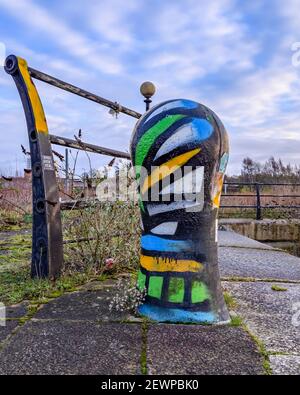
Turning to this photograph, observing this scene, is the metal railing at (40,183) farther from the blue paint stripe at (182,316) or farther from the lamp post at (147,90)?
the lamp post at (147,90)

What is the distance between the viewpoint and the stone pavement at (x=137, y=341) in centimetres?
145

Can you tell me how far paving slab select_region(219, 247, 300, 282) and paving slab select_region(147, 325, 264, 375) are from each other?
1.45 metres

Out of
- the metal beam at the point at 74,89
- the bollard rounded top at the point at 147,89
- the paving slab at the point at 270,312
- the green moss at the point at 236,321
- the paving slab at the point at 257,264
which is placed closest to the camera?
the paving slab at the point at 270,312

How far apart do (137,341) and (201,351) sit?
30 centimetres

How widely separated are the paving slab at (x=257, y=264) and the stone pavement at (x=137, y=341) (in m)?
0.77

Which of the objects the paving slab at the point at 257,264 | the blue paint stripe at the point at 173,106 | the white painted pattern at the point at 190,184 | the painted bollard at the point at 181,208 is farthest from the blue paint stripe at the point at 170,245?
the paving slab at the point at 257,264

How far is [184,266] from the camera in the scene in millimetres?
2020

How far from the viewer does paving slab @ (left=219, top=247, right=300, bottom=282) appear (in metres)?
3.29

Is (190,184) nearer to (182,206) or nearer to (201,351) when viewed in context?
(182,206)

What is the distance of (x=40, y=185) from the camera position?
2.76 meters

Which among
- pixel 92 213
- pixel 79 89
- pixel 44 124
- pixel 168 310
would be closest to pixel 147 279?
pixel 168 310

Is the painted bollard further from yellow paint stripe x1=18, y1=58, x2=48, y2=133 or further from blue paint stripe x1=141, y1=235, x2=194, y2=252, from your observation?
yellow paint stripe x1=18, y1=58, x2=48, y2=133

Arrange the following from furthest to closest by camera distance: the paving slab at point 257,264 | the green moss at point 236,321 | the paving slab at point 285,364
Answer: the paving slab at point 257,264 → the green moss at point 236,321 → the paving slab at point 285,364

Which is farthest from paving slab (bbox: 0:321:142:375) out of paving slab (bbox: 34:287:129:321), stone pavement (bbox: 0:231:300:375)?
paving slab (bbox: 34:287:129:321)
